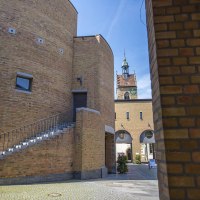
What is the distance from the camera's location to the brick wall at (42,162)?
857 centimetres

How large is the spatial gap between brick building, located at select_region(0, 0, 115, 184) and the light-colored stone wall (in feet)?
52.1

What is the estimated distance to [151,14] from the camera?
1962 mm

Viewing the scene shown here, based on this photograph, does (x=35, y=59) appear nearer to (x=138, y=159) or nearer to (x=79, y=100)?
(x=79, y=100)

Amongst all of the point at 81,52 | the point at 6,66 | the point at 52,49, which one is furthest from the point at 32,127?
the point at 81,52

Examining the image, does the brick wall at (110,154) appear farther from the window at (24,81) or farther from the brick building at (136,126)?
the brick building at (136,126)

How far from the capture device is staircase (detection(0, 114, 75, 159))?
9.53 m

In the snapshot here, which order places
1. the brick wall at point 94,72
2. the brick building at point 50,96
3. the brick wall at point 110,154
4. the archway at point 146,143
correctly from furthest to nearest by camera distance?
1. the archway at point 146,143
2. the brick wall at point 110,154
3. the brick wall at point 94,72
4. the brick building at point 50,96

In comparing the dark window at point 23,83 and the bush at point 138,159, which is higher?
the dark window at point 23,83

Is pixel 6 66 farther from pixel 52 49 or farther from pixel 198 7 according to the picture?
pixel 198 7

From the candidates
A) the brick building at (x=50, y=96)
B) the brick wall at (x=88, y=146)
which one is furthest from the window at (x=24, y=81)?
the brick wall at (x=88, y=146)

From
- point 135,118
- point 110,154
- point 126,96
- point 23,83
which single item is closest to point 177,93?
point 23,83

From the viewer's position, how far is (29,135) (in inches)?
448

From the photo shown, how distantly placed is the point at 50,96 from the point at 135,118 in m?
21.8

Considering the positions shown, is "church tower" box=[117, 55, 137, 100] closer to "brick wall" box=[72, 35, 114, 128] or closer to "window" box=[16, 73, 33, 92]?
Result: "brick wall" box=[72, 35, 114, 128]
